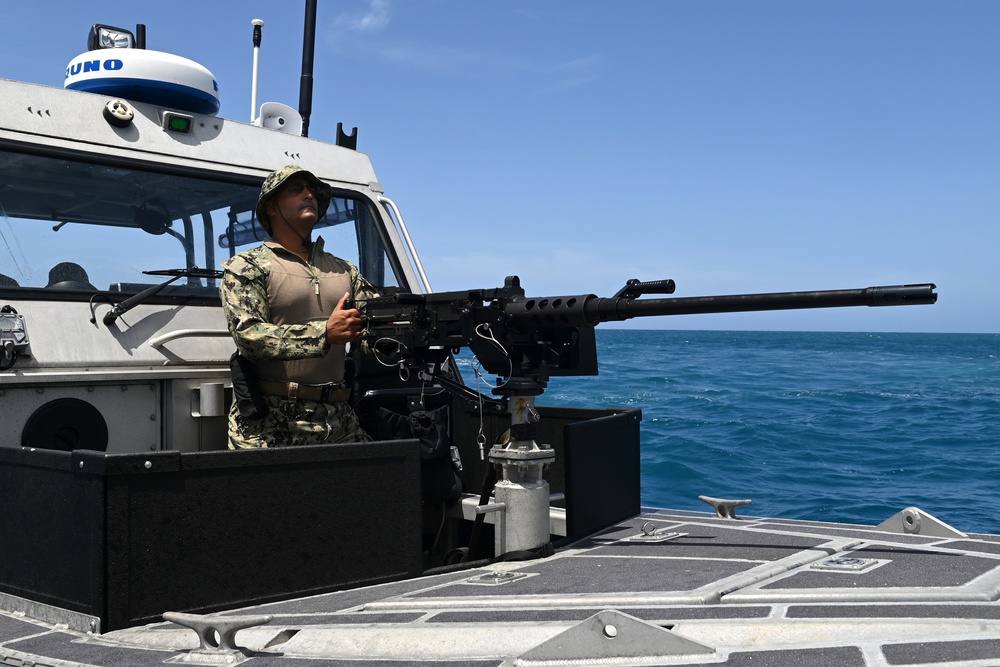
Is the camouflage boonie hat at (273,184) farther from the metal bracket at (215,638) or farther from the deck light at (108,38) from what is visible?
the metal bracket at (215,638)

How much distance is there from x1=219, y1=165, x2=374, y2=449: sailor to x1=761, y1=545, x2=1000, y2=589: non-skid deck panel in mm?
1628

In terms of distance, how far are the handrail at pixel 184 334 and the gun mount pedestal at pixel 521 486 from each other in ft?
4.84

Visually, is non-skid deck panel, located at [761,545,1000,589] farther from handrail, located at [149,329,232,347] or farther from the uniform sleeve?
handrail, located at [149,329,232,347]

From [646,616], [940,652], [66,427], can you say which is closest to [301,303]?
[66,427]

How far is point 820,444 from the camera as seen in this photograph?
615 inches

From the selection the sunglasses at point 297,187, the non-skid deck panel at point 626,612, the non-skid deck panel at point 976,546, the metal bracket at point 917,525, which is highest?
the sunglasses at point 297,187

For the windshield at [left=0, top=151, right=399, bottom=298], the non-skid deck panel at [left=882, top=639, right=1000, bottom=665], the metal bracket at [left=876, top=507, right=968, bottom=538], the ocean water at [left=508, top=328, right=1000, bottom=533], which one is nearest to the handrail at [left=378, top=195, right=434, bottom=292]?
the windshield at [left=0, top=151, right=399, bottom=298]

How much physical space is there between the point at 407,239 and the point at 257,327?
184 cm

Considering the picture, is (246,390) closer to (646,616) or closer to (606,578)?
(606,578)

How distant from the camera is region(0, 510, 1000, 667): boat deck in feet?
7.36

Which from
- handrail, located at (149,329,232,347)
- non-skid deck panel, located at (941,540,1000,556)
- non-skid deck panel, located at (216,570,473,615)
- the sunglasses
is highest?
the sunglasses

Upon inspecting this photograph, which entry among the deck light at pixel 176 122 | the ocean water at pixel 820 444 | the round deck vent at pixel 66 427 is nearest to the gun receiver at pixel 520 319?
the round deck vent at pixel 66 427

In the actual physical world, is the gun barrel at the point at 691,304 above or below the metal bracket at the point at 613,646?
above

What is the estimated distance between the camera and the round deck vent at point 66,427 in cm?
382
